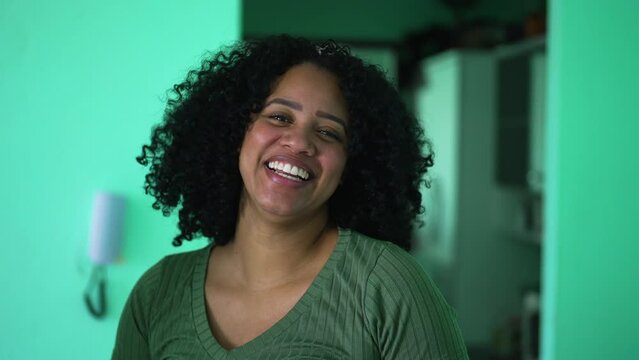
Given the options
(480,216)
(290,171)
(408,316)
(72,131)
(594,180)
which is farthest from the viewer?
(480,216)

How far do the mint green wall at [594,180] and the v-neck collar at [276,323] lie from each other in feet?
4.15

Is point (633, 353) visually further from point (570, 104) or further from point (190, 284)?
point (190, 284)

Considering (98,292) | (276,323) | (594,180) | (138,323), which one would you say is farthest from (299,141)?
(594,180)

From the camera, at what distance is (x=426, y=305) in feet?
4.34

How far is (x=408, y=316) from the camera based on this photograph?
1312 millimetres

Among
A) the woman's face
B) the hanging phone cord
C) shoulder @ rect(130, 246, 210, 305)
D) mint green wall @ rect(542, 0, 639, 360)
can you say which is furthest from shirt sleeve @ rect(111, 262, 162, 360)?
mint green wall @ rect(542, 0, 639, 360)

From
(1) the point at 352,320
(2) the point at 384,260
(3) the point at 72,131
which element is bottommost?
(1) the point at 352,320

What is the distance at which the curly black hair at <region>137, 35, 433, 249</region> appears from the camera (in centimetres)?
153

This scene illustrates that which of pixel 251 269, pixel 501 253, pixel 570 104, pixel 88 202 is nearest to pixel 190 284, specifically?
pixel 251 269

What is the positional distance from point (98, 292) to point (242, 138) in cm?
92

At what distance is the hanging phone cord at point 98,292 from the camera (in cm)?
227

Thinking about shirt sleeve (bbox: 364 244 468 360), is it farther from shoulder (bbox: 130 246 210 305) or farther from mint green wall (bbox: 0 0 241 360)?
mint green wall (bbox: 0 0 241 360)

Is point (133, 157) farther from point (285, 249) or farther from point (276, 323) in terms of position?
point (276, 323)

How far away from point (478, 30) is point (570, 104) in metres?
3.10
